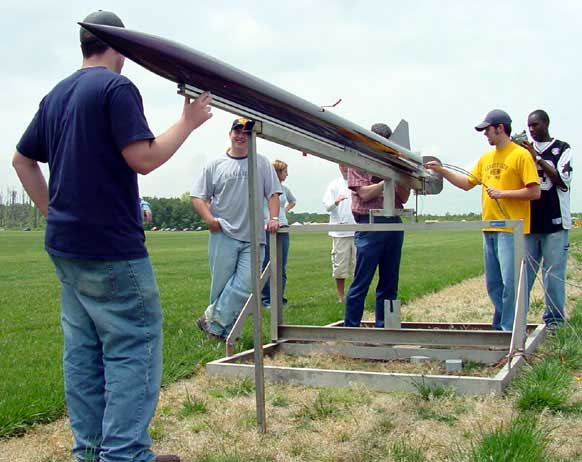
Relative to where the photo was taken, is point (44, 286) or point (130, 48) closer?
point (130, 48)

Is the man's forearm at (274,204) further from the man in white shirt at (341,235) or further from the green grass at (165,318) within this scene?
the man in white shirt at (341,235)

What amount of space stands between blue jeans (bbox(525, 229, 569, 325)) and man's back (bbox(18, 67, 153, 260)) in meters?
4.99

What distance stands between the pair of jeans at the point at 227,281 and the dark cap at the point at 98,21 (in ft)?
12.0

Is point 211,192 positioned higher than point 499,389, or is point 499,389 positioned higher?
point 211,192

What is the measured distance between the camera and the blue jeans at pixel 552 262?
734 centimetres

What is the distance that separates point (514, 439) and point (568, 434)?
1.85 feet

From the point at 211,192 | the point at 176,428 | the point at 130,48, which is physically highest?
the point at 130,48

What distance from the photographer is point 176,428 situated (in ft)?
13.8

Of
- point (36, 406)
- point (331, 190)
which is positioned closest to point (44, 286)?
point (331, 190)

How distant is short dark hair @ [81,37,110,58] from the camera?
3.36 metres

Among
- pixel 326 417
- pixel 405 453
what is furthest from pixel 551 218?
pixel 405 453

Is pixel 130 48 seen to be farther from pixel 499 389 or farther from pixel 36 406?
pixel 499 389

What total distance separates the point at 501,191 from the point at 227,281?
2.53 metres

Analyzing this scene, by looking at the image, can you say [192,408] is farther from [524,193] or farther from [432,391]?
[524,193]
